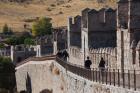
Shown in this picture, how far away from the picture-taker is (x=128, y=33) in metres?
33.7

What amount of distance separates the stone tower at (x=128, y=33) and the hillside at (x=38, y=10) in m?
85.3

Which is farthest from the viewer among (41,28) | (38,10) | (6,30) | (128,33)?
(38,10)

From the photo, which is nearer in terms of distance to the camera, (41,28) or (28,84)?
(28,84)

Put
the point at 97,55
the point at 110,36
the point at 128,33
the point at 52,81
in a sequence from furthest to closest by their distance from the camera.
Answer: the point at 52,81 → the point at 110,36 → the point at 97,55 → the point at 128,33

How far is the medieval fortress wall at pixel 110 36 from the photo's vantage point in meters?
33.4

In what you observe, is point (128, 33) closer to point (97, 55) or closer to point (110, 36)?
point (97, 55)

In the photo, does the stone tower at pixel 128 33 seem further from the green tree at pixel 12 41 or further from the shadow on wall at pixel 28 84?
the green tree at pixel 12 41

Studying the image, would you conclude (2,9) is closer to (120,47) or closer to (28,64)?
(28,64)

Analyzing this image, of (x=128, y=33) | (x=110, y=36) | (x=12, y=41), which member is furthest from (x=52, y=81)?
(x=12, y=41)

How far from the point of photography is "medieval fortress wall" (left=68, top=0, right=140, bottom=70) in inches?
1316

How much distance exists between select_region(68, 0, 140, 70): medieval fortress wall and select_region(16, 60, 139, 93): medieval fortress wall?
2050mm

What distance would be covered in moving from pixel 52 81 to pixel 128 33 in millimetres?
Answer: 17725

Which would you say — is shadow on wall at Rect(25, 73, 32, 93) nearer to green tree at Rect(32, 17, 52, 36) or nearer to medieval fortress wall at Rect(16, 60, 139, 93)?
medieval fortress wall at Rect(16, 60, 139, 93)

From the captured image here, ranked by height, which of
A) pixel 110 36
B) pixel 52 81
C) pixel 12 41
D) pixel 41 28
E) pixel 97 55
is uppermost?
pixel 110 36
